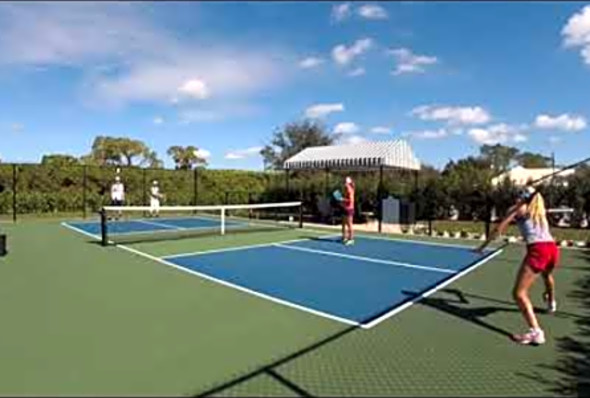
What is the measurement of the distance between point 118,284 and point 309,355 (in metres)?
4.53

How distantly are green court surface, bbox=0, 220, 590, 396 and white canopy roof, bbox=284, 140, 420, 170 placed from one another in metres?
11.7

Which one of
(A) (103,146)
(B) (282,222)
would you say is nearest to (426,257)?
(B) (282,222)

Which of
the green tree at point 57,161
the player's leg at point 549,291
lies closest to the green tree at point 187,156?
the green tree at point 57,161

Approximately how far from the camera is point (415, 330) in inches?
256

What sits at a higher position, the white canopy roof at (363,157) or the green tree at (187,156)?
the green tree at (187,156)

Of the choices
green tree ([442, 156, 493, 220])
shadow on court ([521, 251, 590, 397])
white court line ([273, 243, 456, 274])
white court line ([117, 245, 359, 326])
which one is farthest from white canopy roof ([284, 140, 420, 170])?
shadow on court ([521, 251, 590, 397])

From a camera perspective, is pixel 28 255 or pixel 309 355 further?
pixel 28 255

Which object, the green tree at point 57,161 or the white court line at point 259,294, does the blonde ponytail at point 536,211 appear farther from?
the green tree at point 57,161

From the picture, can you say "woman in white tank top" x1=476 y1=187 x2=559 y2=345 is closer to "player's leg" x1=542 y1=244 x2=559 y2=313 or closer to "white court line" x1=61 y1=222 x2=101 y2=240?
"player's leg" x1=542 y1=244 x2=559 y2=313

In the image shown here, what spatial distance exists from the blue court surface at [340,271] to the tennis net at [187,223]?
3.25 metres

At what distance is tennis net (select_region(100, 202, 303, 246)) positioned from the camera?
16125 mm

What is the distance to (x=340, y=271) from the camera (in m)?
10.5

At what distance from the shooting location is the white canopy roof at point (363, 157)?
21047 millimetres

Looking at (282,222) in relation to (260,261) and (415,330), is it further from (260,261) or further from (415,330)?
(415,330)
